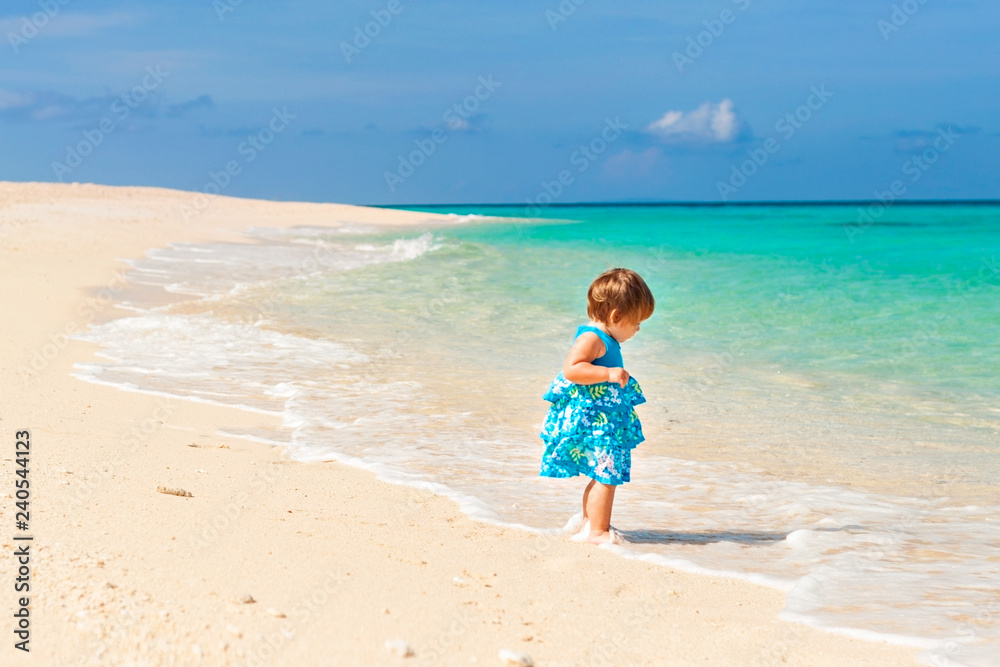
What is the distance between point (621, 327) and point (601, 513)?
0.77m

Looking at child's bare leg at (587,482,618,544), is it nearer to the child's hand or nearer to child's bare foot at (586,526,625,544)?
child's bare foot at (586,526,625,544)

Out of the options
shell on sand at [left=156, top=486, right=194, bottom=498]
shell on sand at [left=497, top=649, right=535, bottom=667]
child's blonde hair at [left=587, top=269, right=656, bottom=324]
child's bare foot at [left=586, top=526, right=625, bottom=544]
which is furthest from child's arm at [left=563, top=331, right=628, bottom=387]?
→ shell on sand at [left=156, top=486, right=194, bottom=498]

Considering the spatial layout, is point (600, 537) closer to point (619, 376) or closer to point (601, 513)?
point (601, 513)

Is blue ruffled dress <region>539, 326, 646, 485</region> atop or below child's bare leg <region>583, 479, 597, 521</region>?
atop

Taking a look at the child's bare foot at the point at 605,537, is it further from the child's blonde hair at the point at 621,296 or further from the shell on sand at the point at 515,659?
the shell on sand at the point at 515,659

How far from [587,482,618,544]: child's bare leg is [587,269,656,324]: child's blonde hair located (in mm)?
698

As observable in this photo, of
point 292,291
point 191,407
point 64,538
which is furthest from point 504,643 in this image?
point 292,291

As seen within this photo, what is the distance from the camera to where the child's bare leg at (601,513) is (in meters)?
3.79

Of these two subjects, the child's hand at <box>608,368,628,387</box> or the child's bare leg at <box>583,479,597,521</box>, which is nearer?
the child's hand at <box>608,368,628,387</box>

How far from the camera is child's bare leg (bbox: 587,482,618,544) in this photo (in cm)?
379

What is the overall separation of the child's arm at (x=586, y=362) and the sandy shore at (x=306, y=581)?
68 centimetres

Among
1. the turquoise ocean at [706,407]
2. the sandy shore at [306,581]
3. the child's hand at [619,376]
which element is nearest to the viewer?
the sandy shore at [306,581]

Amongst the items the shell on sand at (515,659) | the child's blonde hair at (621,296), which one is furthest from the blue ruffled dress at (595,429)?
the shell on sand at (515,659)

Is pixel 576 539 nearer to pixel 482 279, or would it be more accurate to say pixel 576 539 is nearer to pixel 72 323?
pixel 72 323
